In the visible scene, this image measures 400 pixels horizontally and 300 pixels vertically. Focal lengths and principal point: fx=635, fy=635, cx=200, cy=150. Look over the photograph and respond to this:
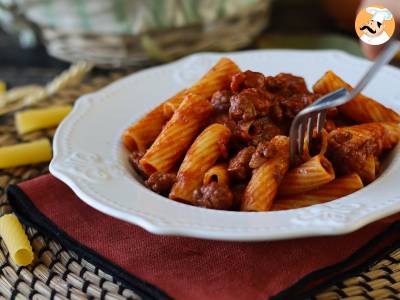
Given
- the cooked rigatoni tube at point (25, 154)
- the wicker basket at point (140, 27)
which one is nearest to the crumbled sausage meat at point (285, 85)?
the cooked rigatoni tube at point (25, 154)

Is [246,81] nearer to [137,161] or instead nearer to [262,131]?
[262,131]

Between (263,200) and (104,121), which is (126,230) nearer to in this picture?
(263,200)

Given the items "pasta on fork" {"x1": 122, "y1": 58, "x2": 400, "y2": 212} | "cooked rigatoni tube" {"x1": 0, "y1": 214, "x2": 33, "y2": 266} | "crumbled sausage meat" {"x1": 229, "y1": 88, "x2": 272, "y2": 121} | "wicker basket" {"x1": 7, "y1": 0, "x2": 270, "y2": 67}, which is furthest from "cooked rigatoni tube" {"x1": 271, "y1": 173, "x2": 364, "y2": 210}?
"wicker basket" {"x1": 7, "y1": 0, "x2": 270, "y2": 67}

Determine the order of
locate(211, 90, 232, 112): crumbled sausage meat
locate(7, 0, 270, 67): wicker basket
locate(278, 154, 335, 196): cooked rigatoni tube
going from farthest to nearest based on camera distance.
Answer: locate(7, 0, 270, 67): wicker basket < locate(211, 90, 232, 112): crumbled sausage meat < locate(278, 154, 335, 196): cooked rigatoni tube

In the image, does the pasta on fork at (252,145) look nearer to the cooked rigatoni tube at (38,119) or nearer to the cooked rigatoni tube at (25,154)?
the cooked rigatoni tube at (25,154)

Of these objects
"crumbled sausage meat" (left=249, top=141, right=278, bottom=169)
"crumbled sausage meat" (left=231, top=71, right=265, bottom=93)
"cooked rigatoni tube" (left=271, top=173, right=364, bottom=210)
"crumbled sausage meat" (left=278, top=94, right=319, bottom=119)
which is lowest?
"cooked rigatoni tube" (left=271, top=173, right=364, bottom=210)

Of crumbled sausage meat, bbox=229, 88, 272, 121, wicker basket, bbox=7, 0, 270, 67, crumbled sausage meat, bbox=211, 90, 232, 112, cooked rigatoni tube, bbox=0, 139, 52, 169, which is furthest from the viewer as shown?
wicker basket, bbox=7, 0, 270, 67

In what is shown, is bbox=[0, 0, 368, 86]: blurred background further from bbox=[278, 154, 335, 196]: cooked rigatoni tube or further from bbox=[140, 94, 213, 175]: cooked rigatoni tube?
bbox=[278, 154, 335, 196]: cooked rigatoni tube
